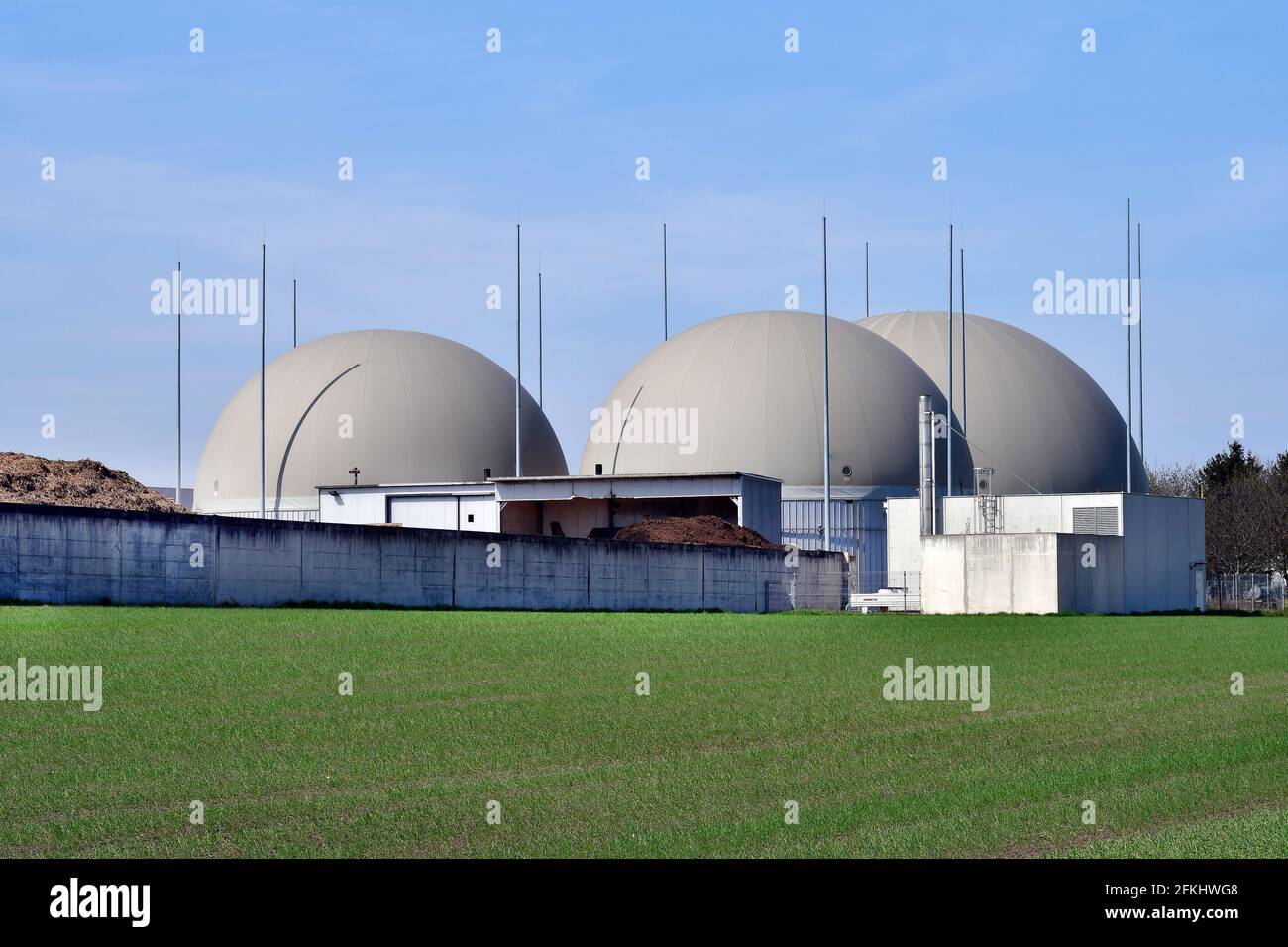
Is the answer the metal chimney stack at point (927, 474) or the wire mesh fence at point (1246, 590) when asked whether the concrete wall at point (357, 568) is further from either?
the wire mesh fence at point (1246, 590)

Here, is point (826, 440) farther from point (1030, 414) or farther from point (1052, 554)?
point (1030, 414)

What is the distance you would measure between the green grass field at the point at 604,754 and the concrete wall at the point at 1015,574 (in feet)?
77.9

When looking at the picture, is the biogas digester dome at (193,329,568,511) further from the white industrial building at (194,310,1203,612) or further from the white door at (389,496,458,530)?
the white door at (389,496,458,530)

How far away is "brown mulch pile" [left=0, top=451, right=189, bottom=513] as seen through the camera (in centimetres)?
3534

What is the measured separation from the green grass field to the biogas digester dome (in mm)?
37179

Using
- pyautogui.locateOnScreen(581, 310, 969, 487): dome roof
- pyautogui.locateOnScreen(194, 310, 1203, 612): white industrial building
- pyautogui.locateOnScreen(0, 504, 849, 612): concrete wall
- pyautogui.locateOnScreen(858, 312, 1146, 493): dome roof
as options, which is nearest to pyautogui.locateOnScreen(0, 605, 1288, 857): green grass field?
pyautogui.locateOnScreen(0, 504, 849, 612): concrete wall

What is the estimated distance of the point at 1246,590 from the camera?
7050 cm

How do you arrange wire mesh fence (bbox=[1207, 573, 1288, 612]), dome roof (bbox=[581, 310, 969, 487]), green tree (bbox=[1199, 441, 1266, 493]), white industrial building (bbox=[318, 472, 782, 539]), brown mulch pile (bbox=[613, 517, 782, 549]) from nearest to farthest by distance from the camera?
brown mulch pile (bbox=[613, 517, 782, 549]), white industrial building (bbox=[318, 472, 782, 539]), dome roof (bbox=[581, 310, 969, 487]), wire mesh fence (bbox=[1207, 573, 1288, 612]), green tree (bbox=[1199, 441, 1266, 493])

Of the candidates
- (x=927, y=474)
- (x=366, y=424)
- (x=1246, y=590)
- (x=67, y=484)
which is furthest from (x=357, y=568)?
(x=1246, y=590)

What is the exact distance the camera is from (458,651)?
63.6 ft

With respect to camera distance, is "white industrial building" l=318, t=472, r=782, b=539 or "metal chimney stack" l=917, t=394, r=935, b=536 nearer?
"metal chimney stack" l=917, t=394, r=935, b=536

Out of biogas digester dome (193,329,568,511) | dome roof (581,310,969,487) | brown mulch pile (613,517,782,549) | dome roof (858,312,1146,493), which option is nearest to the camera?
brown mulch pile (613,517,782,549)
